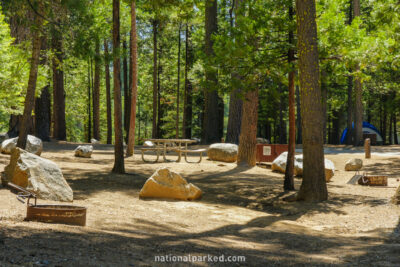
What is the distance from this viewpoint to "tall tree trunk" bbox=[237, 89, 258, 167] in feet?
48.6

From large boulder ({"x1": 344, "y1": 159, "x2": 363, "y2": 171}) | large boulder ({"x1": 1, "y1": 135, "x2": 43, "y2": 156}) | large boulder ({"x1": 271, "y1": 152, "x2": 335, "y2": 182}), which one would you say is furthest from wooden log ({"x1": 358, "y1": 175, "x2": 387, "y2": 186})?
large boulder ({"x1": 1, "y1": 135, "x2": 43, "y2": 156})

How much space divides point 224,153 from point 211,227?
9.68 m

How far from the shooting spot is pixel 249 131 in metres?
14.9

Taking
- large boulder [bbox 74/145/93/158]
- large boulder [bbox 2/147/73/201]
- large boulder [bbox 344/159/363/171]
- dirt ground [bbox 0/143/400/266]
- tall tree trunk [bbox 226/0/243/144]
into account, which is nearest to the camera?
dirt ground [bbox 0/143/400/266]

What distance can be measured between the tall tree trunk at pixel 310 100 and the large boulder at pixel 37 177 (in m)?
5.23

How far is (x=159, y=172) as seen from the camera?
373 inches

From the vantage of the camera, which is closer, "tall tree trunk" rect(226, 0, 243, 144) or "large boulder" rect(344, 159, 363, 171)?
"large boulder" rect(344, 159, 363, 171)

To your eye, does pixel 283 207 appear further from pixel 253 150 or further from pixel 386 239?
pixel 253 150

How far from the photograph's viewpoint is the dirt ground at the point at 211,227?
4406 millimetres

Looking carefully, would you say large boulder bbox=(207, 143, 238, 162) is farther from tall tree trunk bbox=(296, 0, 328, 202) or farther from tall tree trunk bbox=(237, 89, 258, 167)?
tall tree trunk bbox=(296, 0, 328, 202)

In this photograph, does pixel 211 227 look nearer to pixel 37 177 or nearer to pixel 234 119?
pixel 37 177

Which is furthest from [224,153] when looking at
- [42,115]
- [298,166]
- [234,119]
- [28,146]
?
[42,115]

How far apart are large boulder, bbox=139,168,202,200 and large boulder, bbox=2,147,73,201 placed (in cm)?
186

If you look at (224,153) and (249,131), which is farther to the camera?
(224,153)
